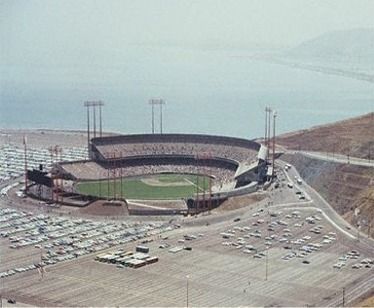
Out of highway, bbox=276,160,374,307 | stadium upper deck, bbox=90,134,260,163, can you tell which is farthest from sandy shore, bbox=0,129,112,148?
highway, bbox=276,160,374,307

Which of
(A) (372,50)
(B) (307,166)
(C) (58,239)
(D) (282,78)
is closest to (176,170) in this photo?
(B) (307,166)

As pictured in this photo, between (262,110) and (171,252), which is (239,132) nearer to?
(262,110)

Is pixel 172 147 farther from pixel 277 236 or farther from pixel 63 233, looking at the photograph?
pixel 277 236

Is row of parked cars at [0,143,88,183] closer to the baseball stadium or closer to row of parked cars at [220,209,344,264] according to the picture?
the baseball stadium

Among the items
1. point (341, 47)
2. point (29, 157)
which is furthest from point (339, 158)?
point (341, 47)

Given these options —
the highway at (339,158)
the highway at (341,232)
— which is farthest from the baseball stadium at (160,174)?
the highway at (339,158)

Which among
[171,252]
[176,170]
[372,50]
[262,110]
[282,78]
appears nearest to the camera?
[171,252]

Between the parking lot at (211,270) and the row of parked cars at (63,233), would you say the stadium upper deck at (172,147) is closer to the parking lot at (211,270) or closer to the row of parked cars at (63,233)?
the row of parked cars at (63,233)
